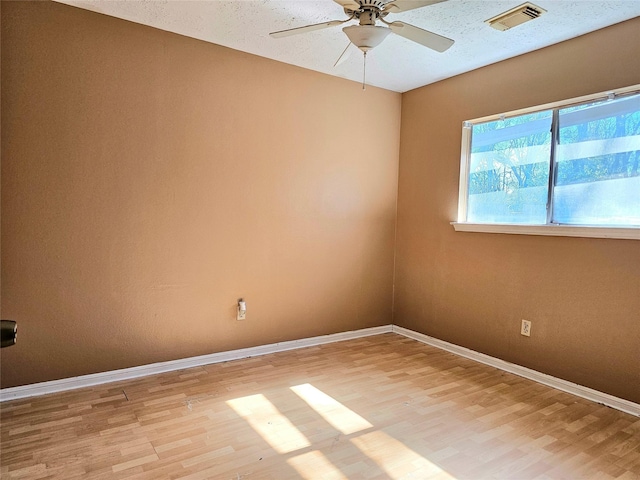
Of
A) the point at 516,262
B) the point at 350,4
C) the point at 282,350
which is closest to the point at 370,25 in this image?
the point at 350,4

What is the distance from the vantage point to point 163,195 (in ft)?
9.27

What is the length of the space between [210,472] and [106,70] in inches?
95.3

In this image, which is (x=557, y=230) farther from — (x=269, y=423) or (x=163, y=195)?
(x=163, y=195)

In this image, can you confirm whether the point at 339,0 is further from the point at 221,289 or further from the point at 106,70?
the point at 221,289

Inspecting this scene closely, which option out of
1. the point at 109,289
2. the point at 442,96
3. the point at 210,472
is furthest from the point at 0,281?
the point at 442,96

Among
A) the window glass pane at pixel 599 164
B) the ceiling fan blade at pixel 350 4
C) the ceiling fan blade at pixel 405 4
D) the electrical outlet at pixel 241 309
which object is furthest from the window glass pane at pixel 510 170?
the electrical outlet at pixel 241 309

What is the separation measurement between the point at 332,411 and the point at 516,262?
177 cm

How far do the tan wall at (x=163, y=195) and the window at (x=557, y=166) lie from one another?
1.01 meters

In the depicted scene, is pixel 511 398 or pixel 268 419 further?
pixel 511 398

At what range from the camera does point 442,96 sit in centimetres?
362

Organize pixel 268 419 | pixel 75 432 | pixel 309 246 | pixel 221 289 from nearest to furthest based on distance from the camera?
pixel 75 432
pixel 268 419
pixel 221 289
pixel 309 246

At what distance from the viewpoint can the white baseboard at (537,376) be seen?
2.46m

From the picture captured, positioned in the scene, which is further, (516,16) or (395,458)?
(516,16)

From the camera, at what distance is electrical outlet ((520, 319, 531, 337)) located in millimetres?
2953
